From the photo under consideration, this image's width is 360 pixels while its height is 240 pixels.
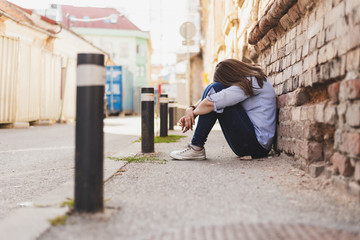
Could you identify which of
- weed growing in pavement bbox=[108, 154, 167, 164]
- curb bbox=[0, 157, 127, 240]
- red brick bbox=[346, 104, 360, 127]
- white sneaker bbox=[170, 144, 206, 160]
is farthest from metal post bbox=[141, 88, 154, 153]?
red brick bbox=[346, 104, 360, 127]

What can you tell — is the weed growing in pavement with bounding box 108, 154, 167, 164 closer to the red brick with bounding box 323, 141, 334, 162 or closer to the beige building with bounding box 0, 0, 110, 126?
the red brick with bounding box 323, 141, 334, 162

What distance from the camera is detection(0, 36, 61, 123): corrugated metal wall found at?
9914 millimetres

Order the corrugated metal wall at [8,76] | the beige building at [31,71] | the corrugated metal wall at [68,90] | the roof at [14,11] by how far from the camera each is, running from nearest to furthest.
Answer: the corrugated metal wall at [8,76], the beige building at [31,71], the roof at [14,11], the corrugated metal wall at [68,90]

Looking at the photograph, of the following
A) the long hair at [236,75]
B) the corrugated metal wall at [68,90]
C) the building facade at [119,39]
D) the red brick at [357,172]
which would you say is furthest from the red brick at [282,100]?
the building facade at [119,39]

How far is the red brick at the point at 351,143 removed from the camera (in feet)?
6.95

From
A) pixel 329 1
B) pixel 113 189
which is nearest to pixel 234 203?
pixel 113 189

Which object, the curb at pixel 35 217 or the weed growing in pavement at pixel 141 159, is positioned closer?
the curb at pixel 35 217

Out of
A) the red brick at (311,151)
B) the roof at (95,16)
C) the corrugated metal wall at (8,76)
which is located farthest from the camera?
the roof at (95,16)

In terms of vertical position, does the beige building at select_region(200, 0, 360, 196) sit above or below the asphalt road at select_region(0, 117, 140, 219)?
above

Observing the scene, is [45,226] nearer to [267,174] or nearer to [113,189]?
[113,189]

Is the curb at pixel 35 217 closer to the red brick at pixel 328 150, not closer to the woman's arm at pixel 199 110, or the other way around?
the woman's arm at pixel 199 110

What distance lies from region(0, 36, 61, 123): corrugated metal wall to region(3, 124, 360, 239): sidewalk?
775 cm

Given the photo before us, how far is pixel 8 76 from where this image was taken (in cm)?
1003

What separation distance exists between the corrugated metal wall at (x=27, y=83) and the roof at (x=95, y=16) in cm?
3100
